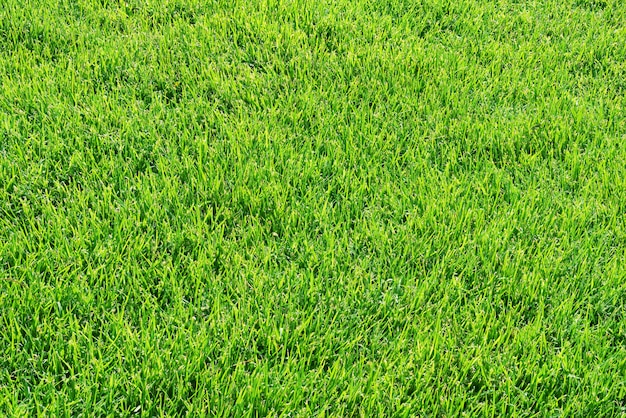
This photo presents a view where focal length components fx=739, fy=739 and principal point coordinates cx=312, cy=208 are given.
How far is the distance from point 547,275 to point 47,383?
1.58m

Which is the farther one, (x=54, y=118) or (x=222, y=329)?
(x=54, y=118)

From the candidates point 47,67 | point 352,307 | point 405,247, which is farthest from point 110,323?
point 47,67

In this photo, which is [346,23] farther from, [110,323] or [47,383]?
[47,383]

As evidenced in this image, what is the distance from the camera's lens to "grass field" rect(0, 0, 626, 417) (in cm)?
208

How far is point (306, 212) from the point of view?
265 centimetres

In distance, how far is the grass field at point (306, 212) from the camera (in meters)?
2.08

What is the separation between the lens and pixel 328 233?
101 inches

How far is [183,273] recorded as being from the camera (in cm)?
239

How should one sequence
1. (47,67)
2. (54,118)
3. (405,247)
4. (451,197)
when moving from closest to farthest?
1. (405,247)
2. (451,197)
3. (54,118)
4. (47,67)

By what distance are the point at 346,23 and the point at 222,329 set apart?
2.18 m

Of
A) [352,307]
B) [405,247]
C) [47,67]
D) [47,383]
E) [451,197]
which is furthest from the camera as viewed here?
[47,67]

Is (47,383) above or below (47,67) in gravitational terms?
below

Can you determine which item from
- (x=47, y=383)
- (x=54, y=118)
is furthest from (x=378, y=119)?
(x=47, y=383)

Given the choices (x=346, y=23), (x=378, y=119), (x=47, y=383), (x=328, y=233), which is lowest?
(x=47, y=383)
